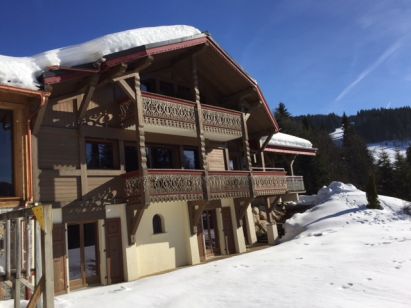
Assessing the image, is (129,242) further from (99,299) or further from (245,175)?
(245,175)

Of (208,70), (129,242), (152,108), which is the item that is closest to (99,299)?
(129,242)

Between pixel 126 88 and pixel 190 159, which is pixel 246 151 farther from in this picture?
pixel 126 88

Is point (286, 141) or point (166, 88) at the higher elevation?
point (166, 88)

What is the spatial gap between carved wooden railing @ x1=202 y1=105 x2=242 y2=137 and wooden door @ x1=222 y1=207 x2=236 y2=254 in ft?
13.0

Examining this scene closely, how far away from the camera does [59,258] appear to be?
12.8m

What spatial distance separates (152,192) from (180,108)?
4107mm

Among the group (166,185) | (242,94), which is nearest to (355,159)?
(242,94)

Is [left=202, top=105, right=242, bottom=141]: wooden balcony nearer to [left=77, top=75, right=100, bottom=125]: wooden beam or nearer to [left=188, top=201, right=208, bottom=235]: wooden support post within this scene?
[left=188, top=201, right=208, bottom=235]: wooden support post

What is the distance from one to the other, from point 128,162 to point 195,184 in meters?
2.85

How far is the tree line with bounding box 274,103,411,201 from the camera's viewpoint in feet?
140

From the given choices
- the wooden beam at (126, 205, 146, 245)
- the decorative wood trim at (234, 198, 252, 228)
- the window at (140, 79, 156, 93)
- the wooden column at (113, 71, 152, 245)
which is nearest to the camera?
the wooden column at (113, 71, 152, 245)

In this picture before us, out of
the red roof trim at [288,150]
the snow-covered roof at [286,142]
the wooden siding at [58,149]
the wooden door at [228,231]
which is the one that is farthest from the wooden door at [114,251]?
the snow-covered roof at [286,142]

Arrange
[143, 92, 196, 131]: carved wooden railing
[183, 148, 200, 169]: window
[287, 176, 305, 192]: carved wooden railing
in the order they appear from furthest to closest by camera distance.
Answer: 1. [287, 176, 305, 192]: carved wooden railing
2. [183, 148, 200, 169]: window
3. [143, 92, 196, 131]: carved wooden railing

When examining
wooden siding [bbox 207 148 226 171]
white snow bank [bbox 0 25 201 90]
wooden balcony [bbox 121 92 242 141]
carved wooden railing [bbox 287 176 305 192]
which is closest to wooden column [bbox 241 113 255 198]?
wooden balcony [bbox 121 92 242 141]
